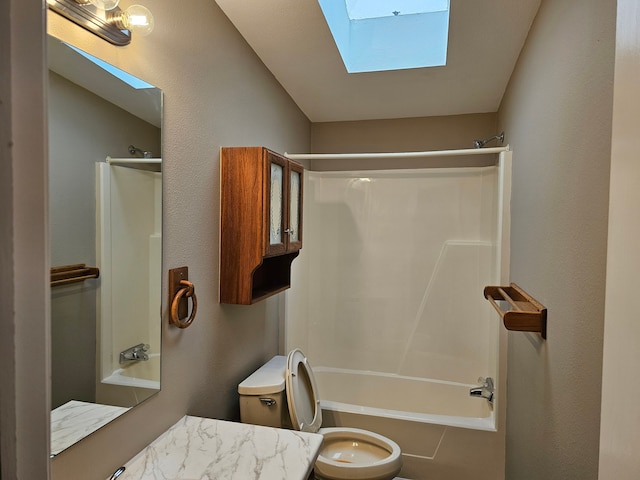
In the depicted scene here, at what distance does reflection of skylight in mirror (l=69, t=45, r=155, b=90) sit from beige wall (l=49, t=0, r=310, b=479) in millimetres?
20

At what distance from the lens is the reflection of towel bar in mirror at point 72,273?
1.02 metres

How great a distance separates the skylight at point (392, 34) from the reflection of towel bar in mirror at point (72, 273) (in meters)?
1.60

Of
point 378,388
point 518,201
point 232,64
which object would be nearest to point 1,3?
point 232,64

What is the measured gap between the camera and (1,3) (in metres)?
0.30

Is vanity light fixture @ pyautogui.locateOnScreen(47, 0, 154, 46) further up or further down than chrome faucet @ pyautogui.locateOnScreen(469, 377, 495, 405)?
further up

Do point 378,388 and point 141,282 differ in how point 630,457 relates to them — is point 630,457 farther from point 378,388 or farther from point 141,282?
point 378,388

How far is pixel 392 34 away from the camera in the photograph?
2244 mm

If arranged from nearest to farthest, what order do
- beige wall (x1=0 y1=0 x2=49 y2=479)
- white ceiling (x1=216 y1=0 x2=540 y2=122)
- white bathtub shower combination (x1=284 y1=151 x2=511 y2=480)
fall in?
beige wall (x1=0 y1=0 x2=49 y2=479)
white ceiling (x1=216 y1=0 x2=540 y2=122)
white bathtub shower combination (x1=284 y1=151 x2=511 y2=480)

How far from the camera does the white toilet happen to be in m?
1.85

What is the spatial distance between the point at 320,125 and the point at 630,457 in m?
3.01

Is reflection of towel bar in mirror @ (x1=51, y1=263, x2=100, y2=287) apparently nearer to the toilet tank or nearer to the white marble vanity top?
the white marble vanity top

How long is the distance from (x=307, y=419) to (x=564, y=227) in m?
1.45

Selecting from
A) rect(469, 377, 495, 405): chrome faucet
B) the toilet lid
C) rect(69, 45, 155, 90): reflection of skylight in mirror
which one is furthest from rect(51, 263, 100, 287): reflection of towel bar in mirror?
rect(469, 377, 495, 405): chrome faucet

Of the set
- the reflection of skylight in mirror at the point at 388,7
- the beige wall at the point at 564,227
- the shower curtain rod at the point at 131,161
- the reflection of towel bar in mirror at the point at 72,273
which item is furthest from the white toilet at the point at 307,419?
the reflection of skylight in mirror at the point at 388,7
